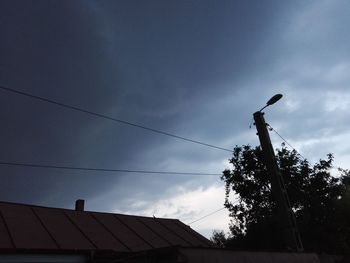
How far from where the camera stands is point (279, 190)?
37.2 feet

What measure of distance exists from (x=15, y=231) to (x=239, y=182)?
81.3 feet

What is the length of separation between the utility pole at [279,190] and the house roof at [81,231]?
146 inches

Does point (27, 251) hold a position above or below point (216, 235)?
below

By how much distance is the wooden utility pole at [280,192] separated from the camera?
10695 mm

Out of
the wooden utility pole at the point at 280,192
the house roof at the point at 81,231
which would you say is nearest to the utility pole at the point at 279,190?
the wooden utility pole at the point at 280,192

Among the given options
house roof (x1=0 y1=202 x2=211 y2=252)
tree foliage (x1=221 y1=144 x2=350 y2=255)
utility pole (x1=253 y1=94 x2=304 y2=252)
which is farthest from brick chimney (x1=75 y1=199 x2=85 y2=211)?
tree foliage (x1=221 y1=144 x2=350 y2=255)

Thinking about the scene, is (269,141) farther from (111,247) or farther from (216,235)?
(216,235)

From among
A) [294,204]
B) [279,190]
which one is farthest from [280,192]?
[294,204]

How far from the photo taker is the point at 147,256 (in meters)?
9.16

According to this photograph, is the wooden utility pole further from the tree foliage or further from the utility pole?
the tree foliage

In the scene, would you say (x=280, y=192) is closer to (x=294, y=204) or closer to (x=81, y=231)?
(x=81, y=231)

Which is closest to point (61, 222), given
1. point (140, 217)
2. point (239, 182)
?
point (140, 217)

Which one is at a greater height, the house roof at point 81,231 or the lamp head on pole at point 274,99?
the lamp head on pole at point 274,99

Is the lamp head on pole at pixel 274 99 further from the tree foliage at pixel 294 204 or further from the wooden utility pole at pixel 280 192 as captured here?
the tree foliage at pixel 294 204
